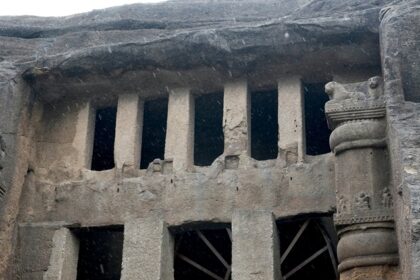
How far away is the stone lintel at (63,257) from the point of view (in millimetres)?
7816

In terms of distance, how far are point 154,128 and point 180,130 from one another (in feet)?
6.18

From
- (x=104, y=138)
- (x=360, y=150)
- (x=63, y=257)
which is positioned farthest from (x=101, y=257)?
(x=360, y=150)

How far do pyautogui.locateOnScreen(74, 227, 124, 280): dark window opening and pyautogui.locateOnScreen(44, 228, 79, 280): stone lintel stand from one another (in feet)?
8.04

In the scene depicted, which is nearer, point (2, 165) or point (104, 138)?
point (2, 165)

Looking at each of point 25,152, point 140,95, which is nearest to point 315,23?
point 140,95

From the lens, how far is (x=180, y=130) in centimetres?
813

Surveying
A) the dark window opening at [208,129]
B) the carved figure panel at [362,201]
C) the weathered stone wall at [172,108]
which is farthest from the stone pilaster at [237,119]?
the carved figure panel at [362,201]

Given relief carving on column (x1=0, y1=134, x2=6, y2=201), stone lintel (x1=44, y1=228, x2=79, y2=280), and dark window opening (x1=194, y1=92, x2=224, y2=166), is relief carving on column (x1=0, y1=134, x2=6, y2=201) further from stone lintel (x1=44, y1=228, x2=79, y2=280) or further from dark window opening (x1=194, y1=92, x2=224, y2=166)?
dark window opening (x1=194, y1=92, x2=224, y2=166)

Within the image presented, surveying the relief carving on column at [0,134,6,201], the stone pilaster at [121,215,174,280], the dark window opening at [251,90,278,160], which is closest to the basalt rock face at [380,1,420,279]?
the stone pilaster at [121,215,174,280]

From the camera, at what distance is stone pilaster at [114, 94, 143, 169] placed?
821cm

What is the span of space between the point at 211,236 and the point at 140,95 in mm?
2966

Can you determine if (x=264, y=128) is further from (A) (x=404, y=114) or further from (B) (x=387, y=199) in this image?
(A) (x=404, y=114)

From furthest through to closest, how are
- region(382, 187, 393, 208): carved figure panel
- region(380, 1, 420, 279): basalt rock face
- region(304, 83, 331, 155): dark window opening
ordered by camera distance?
region(304, 83, 331, 155): dark window opening
region(382, 187, 393, 208): carved figure panel
region(380, 1, 420, 279): basalt rock face

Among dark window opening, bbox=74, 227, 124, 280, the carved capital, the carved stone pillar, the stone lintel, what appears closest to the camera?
the carved stone pillar
